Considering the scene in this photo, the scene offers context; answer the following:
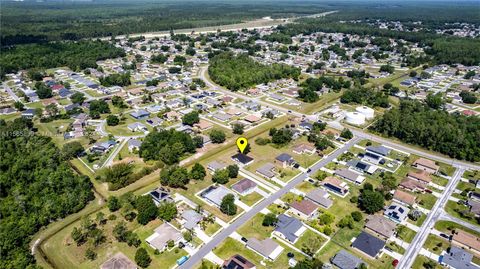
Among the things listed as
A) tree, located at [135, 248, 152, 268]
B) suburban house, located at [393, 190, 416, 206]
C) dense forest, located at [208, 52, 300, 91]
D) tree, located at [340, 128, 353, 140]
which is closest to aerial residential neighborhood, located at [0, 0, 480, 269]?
tree, located at [135, 248, 152, 268]

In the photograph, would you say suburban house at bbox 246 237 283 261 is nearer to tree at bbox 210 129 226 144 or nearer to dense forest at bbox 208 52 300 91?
tree at bbox 210 129 226 144

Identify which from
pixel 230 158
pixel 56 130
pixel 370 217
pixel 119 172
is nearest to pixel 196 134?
pixel 230 158

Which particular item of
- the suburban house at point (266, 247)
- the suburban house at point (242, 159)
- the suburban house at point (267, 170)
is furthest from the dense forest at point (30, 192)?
the suburban house at point (267, 170)

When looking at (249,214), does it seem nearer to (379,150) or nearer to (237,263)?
(237,263)

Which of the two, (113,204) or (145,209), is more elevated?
(145,209)

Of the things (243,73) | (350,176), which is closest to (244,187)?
(350,176)
